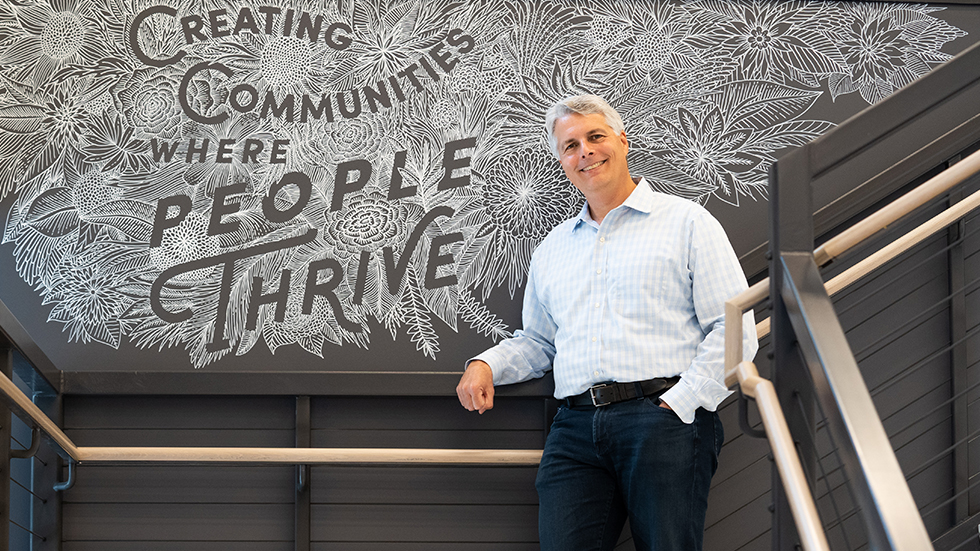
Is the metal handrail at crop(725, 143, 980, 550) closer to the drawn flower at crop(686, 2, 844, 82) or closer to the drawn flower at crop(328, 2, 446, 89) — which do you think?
the drawn flower at crop(686, 2, 844, 82)

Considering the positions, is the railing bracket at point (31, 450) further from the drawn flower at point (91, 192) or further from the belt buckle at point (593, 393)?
the belt buckle at point (593, 393)

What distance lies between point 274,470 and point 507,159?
50.6 inches

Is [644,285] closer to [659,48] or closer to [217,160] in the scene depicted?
[659,48]

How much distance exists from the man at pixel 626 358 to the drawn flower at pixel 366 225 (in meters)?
0.58

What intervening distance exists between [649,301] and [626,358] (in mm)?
165

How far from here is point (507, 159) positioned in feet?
9.07

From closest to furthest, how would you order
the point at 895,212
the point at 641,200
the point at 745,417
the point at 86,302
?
the point at 895,212, the point at 745,417, the point at 641,200, the point at 86,302

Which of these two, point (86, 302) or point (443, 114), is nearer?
point (86, 302)

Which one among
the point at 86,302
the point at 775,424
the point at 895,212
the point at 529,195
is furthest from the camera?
the point at 529,195

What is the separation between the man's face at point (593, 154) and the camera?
2318 millimetres

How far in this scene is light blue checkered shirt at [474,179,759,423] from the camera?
2041 mm

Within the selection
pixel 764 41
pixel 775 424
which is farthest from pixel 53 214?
pixel 764 41

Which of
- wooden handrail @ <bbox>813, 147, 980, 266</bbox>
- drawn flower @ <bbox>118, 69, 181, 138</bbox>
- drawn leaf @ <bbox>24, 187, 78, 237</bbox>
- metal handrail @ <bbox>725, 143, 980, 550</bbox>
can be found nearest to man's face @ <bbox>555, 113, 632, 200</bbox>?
metal handrail @ <bbox>725, 143, 980, 550</bbox>

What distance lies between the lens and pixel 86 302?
8.66 feet
